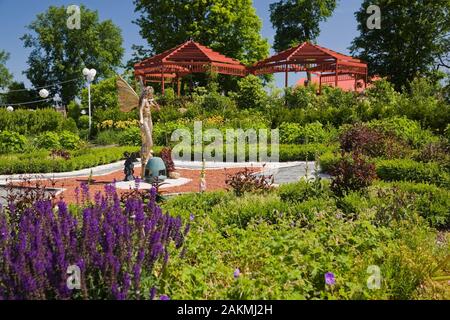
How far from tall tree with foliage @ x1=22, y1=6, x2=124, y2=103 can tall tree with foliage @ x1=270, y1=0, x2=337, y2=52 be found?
53.4 ft

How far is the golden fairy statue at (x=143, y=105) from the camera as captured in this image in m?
9.61

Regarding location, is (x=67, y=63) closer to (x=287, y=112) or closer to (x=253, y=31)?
(x=253, y=31)

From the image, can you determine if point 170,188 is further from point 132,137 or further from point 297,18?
point 297,18

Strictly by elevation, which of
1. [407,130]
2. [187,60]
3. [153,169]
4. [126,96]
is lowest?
[153,169]

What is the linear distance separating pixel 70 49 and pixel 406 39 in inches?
1165

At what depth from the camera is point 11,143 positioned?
1503 cm

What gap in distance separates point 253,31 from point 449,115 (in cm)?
2054

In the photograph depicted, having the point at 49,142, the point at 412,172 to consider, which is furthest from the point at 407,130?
the point at 49,142

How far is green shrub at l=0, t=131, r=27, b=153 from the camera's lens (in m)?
14.8

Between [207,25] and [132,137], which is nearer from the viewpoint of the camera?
[132,137]

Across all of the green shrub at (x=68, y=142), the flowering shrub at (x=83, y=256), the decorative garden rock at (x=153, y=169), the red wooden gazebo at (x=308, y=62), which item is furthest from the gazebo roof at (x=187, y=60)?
the flowering shrub at (x=83, y=256)

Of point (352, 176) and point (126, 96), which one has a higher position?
point (126, 96)

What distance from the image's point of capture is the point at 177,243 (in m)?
4.16
